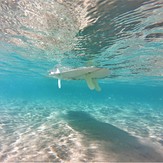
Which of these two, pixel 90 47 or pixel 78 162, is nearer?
pixel 78 162

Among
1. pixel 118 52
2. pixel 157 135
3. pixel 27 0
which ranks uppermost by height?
pixel 27 0

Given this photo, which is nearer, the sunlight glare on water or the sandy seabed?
the sandy seabed

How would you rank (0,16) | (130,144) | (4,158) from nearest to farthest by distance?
1. (4,158)
2. (130,144)
3. (0,16)

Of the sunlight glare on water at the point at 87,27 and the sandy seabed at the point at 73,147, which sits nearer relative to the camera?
the sandy seabed at the point at 73,147

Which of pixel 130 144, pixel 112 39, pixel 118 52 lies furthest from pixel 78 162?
pixel 118 52

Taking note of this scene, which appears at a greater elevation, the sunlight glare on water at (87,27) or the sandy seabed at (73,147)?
the sunlight glare on water at (87,27)

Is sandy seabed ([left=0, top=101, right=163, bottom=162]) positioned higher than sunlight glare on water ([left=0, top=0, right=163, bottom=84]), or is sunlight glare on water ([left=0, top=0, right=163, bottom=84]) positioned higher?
sunlight glare on water ([left=0, top=0, right=163, bottom=84])

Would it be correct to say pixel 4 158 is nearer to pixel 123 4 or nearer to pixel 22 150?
pixel 22 150

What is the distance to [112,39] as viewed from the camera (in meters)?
13.7

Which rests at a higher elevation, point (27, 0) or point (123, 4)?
point (27, 0)

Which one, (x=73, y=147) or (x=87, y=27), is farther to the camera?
(x=87, y=27)

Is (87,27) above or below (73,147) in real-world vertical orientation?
above

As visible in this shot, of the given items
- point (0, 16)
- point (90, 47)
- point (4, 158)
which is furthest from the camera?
point (90, 47)

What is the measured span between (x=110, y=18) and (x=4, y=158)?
9.20m
